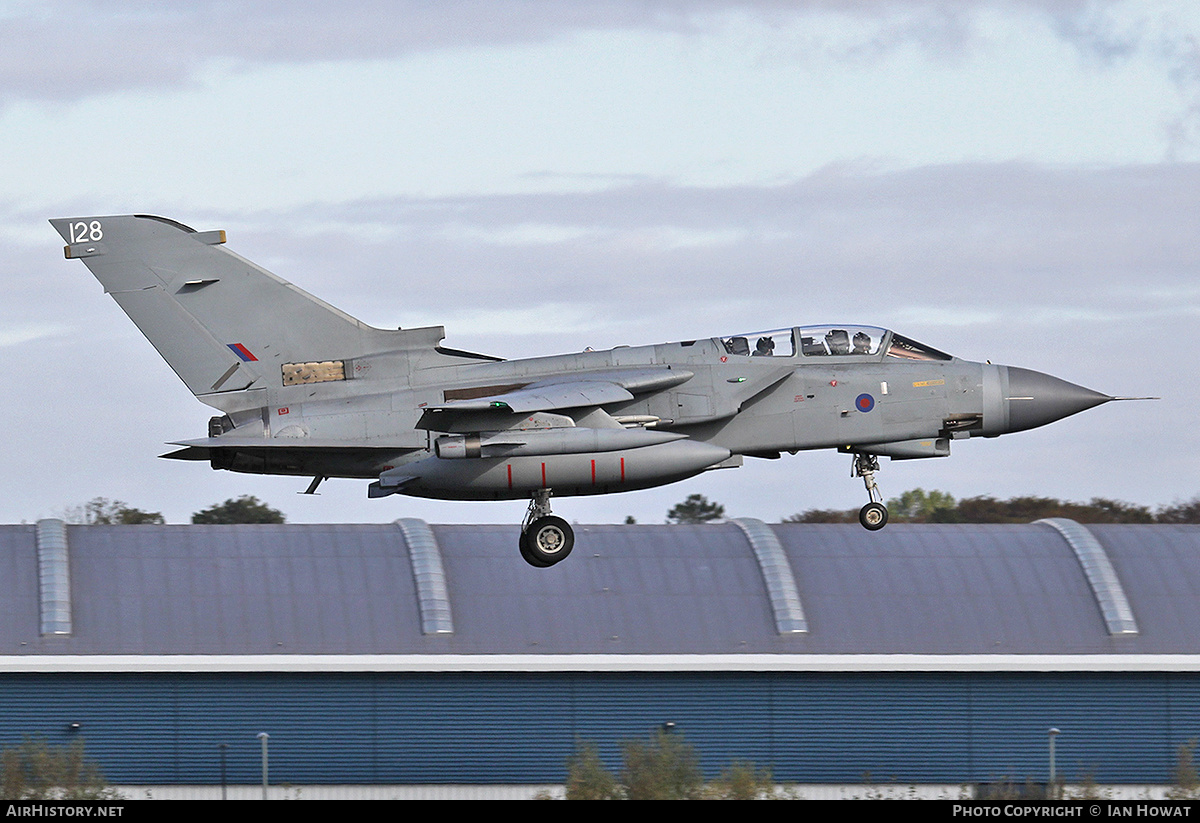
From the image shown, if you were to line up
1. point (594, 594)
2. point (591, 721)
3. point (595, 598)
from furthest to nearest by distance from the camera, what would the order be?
point (594, 594)
point (595, 598)
point (591, 721)

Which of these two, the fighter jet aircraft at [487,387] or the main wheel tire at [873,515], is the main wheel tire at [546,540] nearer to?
the fighter jet aircraft at [487,387]

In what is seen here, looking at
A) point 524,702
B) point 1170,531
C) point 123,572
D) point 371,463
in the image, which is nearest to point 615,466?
point 371,463

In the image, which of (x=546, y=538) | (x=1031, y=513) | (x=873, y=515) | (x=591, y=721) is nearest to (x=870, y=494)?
(x=873, y=515)

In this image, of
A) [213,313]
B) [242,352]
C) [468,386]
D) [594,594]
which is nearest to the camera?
[468,386]

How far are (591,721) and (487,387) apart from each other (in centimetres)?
1395

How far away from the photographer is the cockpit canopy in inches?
920

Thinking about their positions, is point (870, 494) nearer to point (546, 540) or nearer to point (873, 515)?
point (873, 515)

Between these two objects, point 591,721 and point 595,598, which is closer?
point 591,721

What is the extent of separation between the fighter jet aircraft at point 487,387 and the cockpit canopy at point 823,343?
0.8 inches

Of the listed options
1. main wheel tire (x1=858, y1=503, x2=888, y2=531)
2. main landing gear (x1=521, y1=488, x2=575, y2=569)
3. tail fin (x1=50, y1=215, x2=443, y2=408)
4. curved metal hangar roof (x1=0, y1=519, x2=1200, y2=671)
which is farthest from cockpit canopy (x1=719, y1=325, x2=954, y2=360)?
curved metal hangar roof (x1=0, y1=519, x2=1200, y2=671)

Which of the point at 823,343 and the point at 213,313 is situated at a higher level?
the point at 213,313

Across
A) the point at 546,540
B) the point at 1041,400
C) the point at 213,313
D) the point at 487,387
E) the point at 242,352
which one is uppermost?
the point at 213,313

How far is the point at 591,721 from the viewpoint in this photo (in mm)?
35188

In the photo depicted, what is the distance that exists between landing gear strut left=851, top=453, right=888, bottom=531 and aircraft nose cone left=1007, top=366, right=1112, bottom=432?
2117mm
